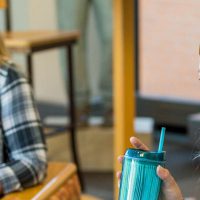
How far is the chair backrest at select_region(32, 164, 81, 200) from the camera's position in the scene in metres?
1.45

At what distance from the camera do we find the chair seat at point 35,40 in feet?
8.06

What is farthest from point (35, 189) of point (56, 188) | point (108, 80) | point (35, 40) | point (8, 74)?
point (108, 80)

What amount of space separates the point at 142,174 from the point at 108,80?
2.26m

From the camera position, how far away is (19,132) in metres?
1.55

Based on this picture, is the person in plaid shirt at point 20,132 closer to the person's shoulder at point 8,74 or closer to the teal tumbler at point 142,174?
the person's shoulder at point 8,74

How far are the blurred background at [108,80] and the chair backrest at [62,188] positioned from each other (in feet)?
4.12

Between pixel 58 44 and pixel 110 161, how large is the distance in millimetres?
839

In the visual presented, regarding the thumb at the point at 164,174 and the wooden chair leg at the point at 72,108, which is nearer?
the thumb at the point at 164,174

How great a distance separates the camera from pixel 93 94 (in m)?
3.42

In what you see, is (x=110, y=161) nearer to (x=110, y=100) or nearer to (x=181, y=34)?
(x=110, y=100)

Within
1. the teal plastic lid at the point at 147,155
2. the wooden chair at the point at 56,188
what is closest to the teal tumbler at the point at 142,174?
the teal plastic lid at the point at 147,155

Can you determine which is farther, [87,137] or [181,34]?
[181,34]

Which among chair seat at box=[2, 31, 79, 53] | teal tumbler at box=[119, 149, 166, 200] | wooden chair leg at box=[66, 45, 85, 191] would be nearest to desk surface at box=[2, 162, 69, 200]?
teal tumbler at box=[119, 149, 166, 200]

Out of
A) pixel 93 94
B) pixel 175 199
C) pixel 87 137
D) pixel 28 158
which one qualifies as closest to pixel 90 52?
pixel 93 94
